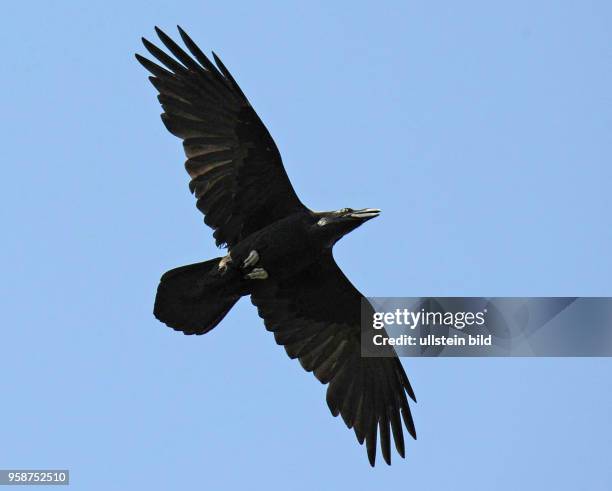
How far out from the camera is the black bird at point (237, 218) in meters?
16.8

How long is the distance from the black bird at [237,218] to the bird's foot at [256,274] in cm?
2

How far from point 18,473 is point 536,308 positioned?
657 centimetres

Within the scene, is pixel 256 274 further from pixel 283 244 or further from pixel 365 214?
pixel 365 214

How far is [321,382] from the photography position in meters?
18.2

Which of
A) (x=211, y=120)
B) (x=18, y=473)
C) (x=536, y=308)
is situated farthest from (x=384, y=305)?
(x=18, y=473)

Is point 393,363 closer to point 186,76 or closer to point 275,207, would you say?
point 275,207

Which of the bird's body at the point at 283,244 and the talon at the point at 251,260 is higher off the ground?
the bird's body at the point at 283,244

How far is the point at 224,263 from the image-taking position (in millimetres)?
16781

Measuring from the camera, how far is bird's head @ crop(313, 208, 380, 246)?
16719mm
